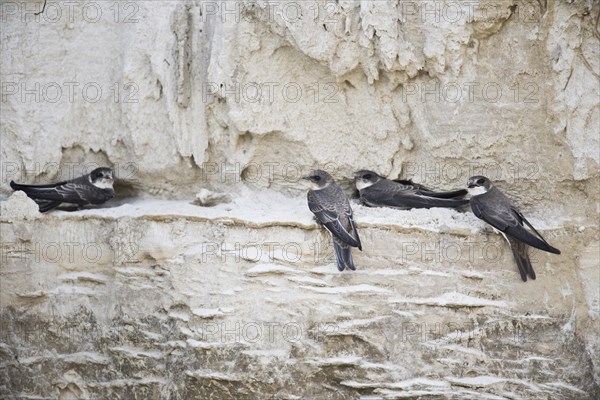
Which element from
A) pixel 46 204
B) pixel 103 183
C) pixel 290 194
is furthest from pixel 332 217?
pixel 46 204

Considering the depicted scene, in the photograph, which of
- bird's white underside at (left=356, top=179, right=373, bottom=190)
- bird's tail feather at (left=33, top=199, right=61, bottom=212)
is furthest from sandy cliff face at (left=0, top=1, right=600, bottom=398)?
bird's white underside at (left=356, top=179, right=373, bottom=190)

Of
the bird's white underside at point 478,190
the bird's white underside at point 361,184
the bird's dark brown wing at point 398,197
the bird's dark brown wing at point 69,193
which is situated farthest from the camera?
the bird's dark brown wing at point 69,193

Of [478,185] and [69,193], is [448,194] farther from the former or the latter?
[69,193]

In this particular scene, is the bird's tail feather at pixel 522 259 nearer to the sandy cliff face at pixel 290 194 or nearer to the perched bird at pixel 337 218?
the sandy cliff face at pixel 290 194

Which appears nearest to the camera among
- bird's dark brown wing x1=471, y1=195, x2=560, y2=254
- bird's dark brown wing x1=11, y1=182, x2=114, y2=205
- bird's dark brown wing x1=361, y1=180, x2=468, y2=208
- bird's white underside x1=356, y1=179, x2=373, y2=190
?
bird's dark brown wing x1=471, y1=195, x2=560, y2=254

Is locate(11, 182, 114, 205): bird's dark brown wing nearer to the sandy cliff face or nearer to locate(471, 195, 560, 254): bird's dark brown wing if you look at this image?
the sandy cliff face

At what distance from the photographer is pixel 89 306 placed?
655 centimetres

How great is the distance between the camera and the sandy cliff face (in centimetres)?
591

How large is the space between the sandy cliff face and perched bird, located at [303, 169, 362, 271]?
Result: 122mm

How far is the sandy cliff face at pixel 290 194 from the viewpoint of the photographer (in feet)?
19.4

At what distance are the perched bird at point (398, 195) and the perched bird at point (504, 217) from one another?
0.21 meters

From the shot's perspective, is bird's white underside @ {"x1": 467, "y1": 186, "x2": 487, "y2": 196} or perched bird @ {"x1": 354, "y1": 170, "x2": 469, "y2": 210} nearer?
bird's white underside @ {"x1": 467, "y1": 186, "x2": 487, "y2": 196}

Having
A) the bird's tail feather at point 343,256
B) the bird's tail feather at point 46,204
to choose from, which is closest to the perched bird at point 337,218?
the bird's tail feather at point 343,256

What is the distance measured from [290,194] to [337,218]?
832 millimetres
